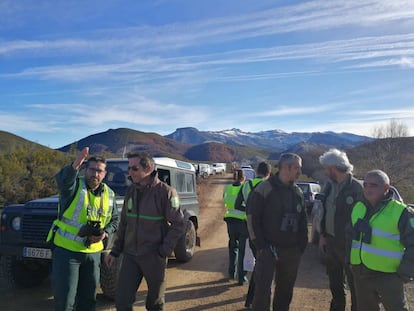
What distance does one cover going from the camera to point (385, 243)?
340 cm

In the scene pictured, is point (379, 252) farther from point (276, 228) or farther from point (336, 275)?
point (336, 275)

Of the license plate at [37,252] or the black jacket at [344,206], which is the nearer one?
the black jacket at [344,206]

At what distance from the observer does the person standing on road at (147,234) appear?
3.69 metres

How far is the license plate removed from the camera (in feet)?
17.5

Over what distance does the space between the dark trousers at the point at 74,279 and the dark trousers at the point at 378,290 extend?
2596mm

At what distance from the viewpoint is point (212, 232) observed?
12383mm

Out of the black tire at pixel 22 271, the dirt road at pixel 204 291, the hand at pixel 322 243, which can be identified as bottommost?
the dirt road at pixel 204 291

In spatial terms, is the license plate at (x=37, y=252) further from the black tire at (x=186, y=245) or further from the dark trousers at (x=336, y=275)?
the dark trousers at (x=336, y=275)

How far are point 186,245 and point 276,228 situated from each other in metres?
4.57

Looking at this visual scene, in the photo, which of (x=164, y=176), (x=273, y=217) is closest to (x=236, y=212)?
(x=164, y=176)

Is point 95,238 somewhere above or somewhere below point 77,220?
below

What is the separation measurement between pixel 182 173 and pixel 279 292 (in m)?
4.75

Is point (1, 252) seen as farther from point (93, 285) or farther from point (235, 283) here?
point (235, 283)

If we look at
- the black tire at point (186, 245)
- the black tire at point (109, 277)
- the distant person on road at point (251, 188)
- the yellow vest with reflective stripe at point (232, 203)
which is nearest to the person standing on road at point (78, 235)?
the black tire at point (109, 277)
